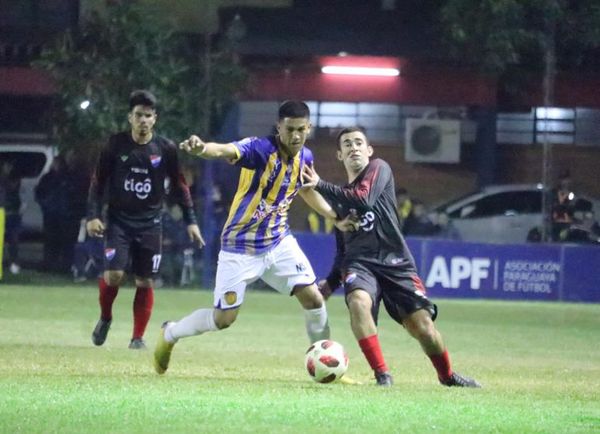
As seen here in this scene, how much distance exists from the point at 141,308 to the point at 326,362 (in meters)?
3.59

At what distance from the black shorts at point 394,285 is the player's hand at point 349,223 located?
274mm

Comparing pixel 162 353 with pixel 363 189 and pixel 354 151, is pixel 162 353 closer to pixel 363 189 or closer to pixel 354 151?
pixel 363 189

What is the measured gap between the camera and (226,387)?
34.0 ft

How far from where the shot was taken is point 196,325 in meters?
10.8

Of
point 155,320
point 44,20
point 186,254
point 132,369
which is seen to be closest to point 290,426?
point 132,369

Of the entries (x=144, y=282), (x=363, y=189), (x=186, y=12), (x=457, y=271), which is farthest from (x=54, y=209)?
(x=363, y=189)

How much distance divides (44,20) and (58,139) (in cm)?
551

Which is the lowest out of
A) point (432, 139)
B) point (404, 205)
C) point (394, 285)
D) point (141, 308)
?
point (141, 308)

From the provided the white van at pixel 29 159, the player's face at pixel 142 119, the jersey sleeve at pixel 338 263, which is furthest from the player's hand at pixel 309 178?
the white van at pixel 29 159

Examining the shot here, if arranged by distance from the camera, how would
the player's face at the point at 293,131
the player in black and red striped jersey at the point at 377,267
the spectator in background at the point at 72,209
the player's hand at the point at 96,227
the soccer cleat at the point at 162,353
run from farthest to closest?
the spectator in background at the point at 72,209 < the player's hand at the point at 96,227 < the soccer cleat at the point at 162,353 < the player in black and red striped jersey at the point at 377,267 < the player's face at the point at 293,131

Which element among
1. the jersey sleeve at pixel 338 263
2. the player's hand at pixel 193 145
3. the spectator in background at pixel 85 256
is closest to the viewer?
the player's hand at pixel 193 145

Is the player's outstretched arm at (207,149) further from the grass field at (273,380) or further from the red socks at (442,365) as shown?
the red socks at (442,365)

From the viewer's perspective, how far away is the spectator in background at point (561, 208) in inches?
972

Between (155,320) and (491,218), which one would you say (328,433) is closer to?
(155,320)
